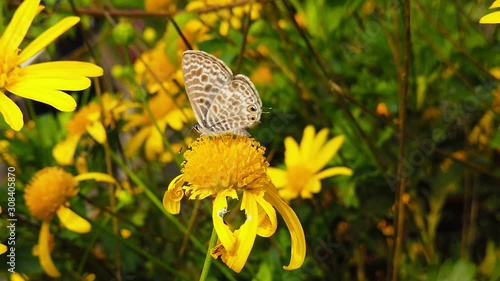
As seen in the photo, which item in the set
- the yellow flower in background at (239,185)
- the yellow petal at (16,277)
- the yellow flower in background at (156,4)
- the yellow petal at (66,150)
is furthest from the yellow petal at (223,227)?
the yellow flower in background at (156,4)

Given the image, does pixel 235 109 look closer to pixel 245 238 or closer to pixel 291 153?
pixel 245 238

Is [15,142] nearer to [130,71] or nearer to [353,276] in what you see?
[130,71]

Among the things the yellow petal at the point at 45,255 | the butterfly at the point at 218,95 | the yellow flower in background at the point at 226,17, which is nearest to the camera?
the butterfly at the point at 218,95

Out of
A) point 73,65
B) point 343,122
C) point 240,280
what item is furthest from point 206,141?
point 343,122

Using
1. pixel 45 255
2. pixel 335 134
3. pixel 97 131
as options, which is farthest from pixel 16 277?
pixel 335 134

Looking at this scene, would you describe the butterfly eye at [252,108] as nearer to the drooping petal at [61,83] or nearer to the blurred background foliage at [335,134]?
the drooping petal at [61,83]

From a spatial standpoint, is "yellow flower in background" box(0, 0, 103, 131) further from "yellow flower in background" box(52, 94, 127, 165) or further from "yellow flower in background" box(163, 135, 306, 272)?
"yellow flower in background" box(52, 94, 127, 165)
